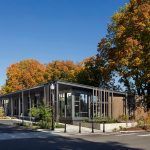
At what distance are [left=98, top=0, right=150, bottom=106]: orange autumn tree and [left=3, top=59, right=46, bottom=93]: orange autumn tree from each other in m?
40.5

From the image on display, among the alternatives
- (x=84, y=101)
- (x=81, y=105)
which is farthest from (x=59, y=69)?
(x=81, y=105)

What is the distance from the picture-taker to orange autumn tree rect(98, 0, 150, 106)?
139 ft

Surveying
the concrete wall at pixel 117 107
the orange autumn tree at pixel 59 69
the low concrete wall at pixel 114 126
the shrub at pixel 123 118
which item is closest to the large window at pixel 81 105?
the concrete wall at pixel 117 107

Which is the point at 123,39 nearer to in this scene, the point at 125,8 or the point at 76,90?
the point at 125,8

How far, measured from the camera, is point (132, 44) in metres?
42.7

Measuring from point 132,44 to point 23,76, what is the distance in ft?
155

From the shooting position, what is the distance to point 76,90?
42688 mm

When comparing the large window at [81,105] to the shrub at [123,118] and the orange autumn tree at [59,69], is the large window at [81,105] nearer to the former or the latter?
the shrub at [123,118]

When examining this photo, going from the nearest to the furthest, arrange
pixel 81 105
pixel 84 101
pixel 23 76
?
pixel 81 105
pixel 84 101
pixel 23 76

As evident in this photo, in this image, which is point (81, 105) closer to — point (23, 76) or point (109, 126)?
point (109, 126)

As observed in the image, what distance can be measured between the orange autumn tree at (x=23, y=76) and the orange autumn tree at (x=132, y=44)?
4049 cm

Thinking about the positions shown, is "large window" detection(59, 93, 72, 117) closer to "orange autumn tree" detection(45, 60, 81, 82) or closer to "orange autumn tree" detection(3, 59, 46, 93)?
"orange autumn tree" detection(45, 60, 81, 82)

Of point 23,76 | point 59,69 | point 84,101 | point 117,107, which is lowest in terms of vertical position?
point 117,107

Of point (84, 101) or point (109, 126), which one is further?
point (84, 101)
